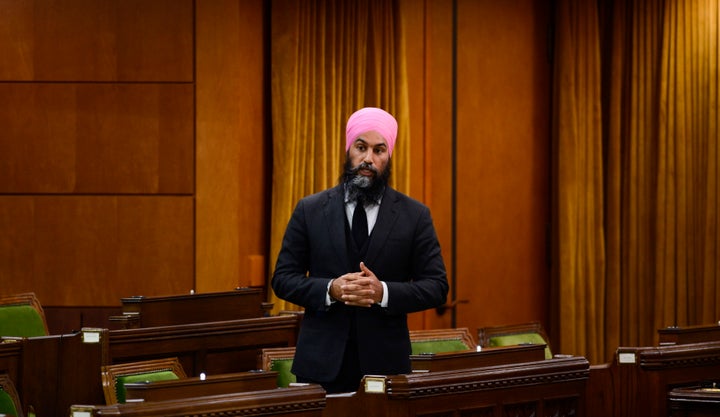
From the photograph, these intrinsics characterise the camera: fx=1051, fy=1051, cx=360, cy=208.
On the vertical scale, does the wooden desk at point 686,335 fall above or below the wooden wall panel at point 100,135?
below

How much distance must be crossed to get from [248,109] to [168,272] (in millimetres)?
1083

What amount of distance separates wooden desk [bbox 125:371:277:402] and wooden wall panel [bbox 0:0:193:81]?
3616 mm

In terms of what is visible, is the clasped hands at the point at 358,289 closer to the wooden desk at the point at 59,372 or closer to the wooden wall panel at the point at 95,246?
the wooden desk at the point at 59,372

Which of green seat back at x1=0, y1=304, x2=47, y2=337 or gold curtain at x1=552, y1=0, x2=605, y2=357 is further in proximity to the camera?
gold curtain at x1=552, y1=0, x2=605, y2=357

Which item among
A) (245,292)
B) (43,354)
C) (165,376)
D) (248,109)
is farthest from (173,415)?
(248,109)

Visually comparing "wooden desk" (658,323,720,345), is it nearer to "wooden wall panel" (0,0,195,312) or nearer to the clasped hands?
the clasped hands

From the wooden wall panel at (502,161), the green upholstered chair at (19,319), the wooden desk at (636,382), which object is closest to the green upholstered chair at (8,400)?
the green upholstered chair at (19,319)

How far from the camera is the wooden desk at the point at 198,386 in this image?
2.40 m

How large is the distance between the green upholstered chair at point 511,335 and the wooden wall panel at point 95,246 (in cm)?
197

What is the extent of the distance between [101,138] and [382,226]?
3.20m

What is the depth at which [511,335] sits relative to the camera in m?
4.64

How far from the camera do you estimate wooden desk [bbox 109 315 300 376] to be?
13.2 feet

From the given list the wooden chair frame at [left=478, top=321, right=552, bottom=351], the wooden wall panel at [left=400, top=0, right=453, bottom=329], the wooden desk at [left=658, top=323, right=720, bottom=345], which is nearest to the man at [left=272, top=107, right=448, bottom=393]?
the wooden desk at [left=658, top=323, right=720, bottom=345]

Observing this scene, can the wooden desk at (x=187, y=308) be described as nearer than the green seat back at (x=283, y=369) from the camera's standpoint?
No
